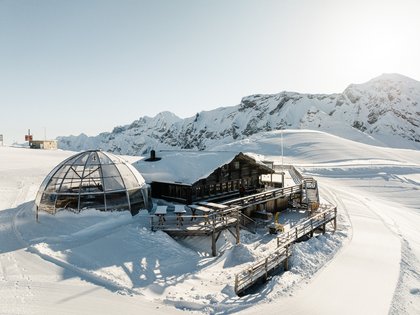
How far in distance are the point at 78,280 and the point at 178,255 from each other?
464 centimetres

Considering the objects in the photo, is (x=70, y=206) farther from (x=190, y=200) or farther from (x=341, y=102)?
(x=341, y=102)

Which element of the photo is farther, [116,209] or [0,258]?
[116,209]

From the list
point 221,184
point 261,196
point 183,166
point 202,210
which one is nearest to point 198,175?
point 183,166

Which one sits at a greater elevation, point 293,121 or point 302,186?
point 293,121

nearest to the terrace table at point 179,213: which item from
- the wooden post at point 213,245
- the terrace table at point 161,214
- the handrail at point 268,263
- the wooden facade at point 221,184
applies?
the terrace table at point 161,214

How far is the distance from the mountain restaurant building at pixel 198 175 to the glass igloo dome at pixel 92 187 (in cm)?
307

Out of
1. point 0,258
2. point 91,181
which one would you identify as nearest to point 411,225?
point 91,181

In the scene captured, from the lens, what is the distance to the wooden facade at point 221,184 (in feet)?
64.8

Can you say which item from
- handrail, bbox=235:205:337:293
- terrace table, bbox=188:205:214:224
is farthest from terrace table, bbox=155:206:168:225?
handrail, bbox=235:205:337:293

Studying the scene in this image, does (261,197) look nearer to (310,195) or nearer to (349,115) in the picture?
(310,195)

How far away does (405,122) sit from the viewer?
136250 millimetres

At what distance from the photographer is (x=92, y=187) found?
17453 millimetres

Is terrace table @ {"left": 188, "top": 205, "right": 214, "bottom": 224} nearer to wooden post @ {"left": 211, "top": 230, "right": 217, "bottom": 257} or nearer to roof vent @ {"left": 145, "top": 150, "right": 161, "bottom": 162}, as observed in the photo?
wooden post @ {"left": 211, "top": 230, "right": 217, "bottom": 257}

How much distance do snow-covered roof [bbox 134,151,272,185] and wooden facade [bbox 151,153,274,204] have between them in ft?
1.26
